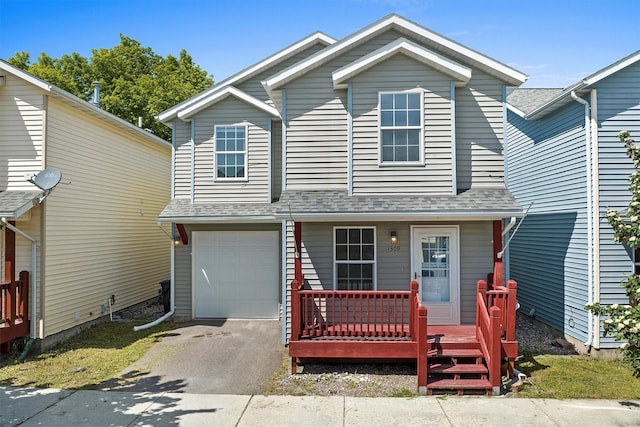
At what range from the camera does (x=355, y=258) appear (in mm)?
8578

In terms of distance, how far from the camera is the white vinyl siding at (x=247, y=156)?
10.9 m

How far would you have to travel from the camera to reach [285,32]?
1193cm

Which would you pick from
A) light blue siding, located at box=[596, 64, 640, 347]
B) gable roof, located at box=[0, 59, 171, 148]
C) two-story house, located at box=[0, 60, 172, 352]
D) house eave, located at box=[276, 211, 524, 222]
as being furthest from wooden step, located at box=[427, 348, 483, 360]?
gable roof, located at box=[0, 59, 171, 148]

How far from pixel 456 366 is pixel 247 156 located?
722cm

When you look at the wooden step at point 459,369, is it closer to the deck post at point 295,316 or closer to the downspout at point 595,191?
the deck post at point 295,316

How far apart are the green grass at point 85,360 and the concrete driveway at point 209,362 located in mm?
340

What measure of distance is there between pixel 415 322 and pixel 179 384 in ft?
13.6

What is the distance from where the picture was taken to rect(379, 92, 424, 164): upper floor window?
8453mm

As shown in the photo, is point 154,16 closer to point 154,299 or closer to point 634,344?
point 154,299

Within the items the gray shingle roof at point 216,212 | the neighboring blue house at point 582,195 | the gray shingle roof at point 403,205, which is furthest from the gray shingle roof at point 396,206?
the gray shingle roof at point 216,212

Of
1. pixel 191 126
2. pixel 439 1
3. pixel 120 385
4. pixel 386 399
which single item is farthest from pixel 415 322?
pixel 191 126

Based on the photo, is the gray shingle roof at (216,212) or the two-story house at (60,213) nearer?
the two-story house at (60,213)

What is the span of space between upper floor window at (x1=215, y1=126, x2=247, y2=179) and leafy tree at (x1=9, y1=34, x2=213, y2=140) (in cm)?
1195

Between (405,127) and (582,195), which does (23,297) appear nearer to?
(405,127)
